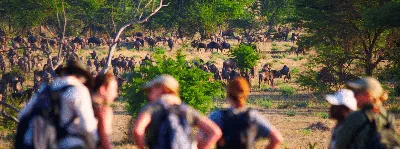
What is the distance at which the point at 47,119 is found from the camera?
14.1 feet

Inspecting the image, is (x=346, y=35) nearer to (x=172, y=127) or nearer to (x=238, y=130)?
(x=238, y=130)

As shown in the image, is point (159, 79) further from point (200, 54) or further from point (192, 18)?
point (192, 18)

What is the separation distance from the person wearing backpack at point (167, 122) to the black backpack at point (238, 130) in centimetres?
15

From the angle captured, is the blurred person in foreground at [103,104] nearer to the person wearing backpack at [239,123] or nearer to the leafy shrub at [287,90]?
the person wearing backpack at [239,123]

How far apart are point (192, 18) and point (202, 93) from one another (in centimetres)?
3441

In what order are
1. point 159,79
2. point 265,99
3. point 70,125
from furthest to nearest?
point 265,99, point 159,79, point 70,125

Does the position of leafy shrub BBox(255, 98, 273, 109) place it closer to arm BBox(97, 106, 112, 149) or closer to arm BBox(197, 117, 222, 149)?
arm BBox(197, 117, 222, 149)

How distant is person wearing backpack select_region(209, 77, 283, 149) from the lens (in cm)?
488

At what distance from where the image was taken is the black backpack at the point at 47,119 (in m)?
4.29

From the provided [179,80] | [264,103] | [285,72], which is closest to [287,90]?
[264,103]

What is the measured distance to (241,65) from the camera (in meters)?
30.4

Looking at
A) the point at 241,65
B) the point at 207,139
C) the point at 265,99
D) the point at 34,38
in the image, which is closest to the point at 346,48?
the point at 265,99

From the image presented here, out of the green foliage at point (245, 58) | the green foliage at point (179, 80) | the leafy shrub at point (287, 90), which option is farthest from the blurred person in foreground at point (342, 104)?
the green foliage at point (245, 58)

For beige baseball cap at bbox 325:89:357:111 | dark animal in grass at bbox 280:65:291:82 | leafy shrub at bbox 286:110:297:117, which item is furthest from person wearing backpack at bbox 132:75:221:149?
dark animal in grass at bbox 280:65:291:82
